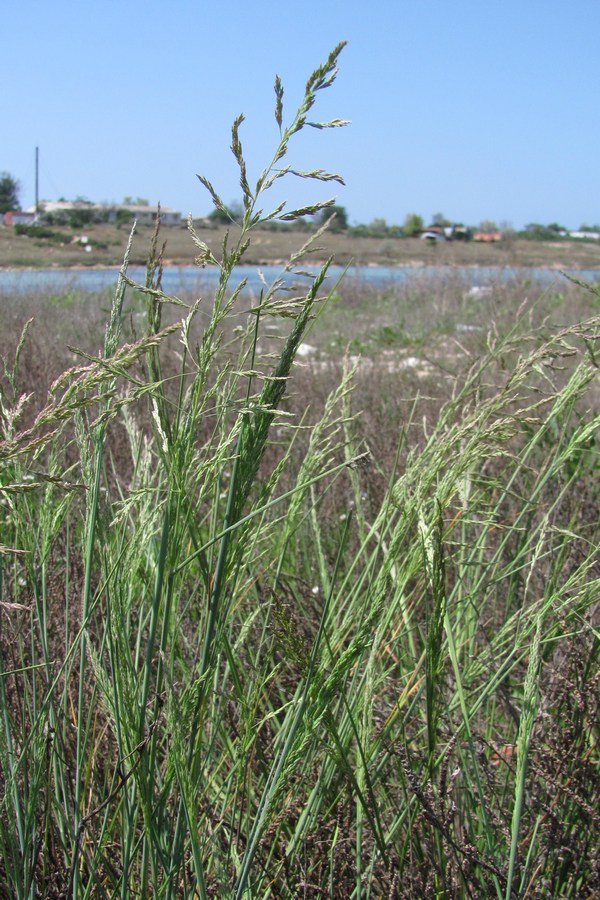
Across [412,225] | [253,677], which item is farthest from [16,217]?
[412,225]

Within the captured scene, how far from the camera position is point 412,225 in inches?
2810

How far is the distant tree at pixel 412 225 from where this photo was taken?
66375mm

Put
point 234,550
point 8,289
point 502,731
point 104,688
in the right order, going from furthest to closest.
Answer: point 8,289
point 502,731
point 104,688
point 234,550

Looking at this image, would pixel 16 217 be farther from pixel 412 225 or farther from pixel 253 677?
pixel 412 225

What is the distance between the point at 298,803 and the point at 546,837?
1.28 ft

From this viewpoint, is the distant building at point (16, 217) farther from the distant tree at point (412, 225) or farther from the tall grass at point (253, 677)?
the distant tree at point (412, 225)

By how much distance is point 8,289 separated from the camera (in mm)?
10523

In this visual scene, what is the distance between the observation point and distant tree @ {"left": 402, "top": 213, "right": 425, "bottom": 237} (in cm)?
6638

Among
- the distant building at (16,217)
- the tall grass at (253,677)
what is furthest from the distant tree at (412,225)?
the tall grass at (253,677)

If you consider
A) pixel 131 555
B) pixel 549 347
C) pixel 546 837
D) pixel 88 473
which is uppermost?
pixel 549 347

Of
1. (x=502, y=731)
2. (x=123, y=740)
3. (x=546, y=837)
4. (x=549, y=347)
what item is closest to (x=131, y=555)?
(x=123, y=740)

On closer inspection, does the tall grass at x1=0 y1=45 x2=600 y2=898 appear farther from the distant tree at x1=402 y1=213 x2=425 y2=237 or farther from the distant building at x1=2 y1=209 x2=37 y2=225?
the distant tree at x1=402 y1=213 x2=425 y2=237

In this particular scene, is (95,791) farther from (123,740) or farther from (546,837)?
(546,837)

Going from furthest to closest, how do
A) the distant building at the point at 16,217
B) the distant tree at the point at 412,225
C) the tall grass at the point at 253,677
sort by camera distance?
the distant tree at the point at 412,225, the distant building at the point at 16,217, the tall grass at the point at 253,677
